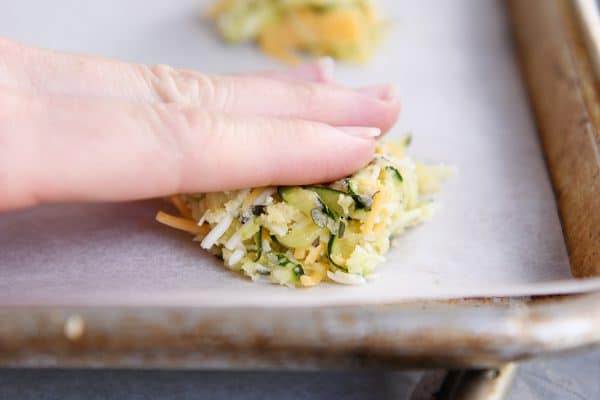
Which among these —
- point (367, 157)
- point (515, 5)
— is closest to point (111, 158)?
point (367, 157)

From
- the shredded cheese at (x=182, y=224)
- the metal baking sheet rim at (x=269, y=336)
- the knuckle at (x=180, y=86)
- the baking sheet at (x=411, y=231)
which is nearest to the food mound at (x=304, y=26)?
the baking sheet at (x=411, y=231)

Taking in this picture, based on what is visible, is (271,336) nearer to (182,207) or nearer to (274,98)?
(182,207)

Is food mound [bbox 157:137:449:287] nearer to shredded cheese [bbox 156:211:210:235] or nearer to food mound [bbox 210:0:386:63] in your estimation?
shredded cheese [bbox 156:211:210:235]

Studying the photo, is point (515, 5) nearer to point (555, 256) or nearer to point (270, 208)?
point (555, 256)

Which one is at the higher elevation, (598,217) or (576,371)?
(598,217)

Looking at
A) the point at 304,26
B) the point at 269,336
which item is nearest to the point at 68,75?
the point at 269,336
